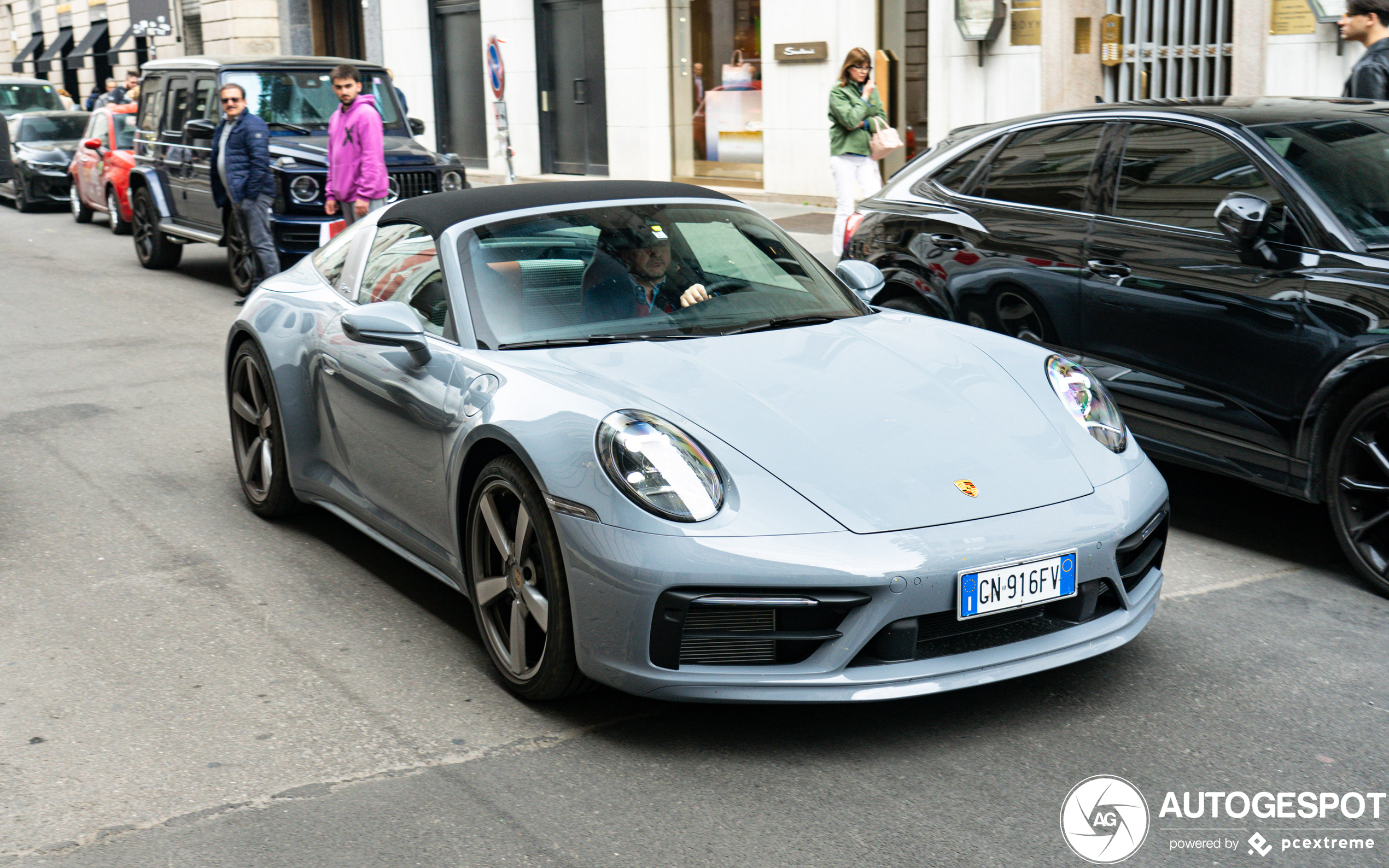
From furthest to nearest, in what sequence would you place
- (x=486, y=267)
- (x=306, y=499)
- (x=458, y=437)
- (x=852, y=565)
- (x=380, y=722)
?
(x=306, y=499) → (x=486, y=267) → (x=458, y=437) → (x=380, y=722) → (x=852, y=565)

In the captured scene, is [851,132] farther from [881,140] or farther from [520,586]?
[520,586]

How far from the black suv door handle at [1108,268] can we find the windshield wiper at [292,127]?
8737 millimetres

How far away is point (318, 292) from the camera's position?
18.2ft

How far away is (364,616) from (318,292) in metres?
1.38

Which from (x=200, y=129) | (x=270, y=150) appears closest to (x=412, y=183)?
(x=270, y=150)

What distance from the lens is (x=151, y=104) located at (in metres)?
14.3

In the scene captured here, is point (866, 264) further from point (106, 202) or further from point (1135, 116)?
point (106, 202)

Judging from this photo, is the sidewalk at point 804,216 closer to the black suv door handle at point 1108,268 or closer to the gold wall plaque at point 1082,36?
the gold wall plaque at point 1082,36

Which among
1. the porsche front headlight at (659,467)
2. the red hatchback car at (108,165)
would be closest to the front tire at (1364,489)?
the porsche front headlight at (659,467)

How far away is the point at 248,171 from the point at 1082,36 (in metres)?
8.11

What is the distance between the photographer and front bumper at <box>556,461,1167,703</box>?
350 cm

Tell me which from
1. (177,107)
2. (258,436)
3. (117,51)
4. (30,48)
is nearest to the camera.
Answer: (258,436)

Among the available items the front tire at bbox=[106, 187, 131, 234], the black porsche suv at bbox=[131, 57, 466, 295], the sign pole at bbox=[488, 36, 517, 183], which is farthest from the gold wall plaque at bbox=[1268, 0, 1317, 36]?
the front tire at bbox=[106, 187, 131, 234]

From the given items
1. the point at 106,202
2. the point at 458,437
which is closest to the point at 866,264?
the point at 458,437
